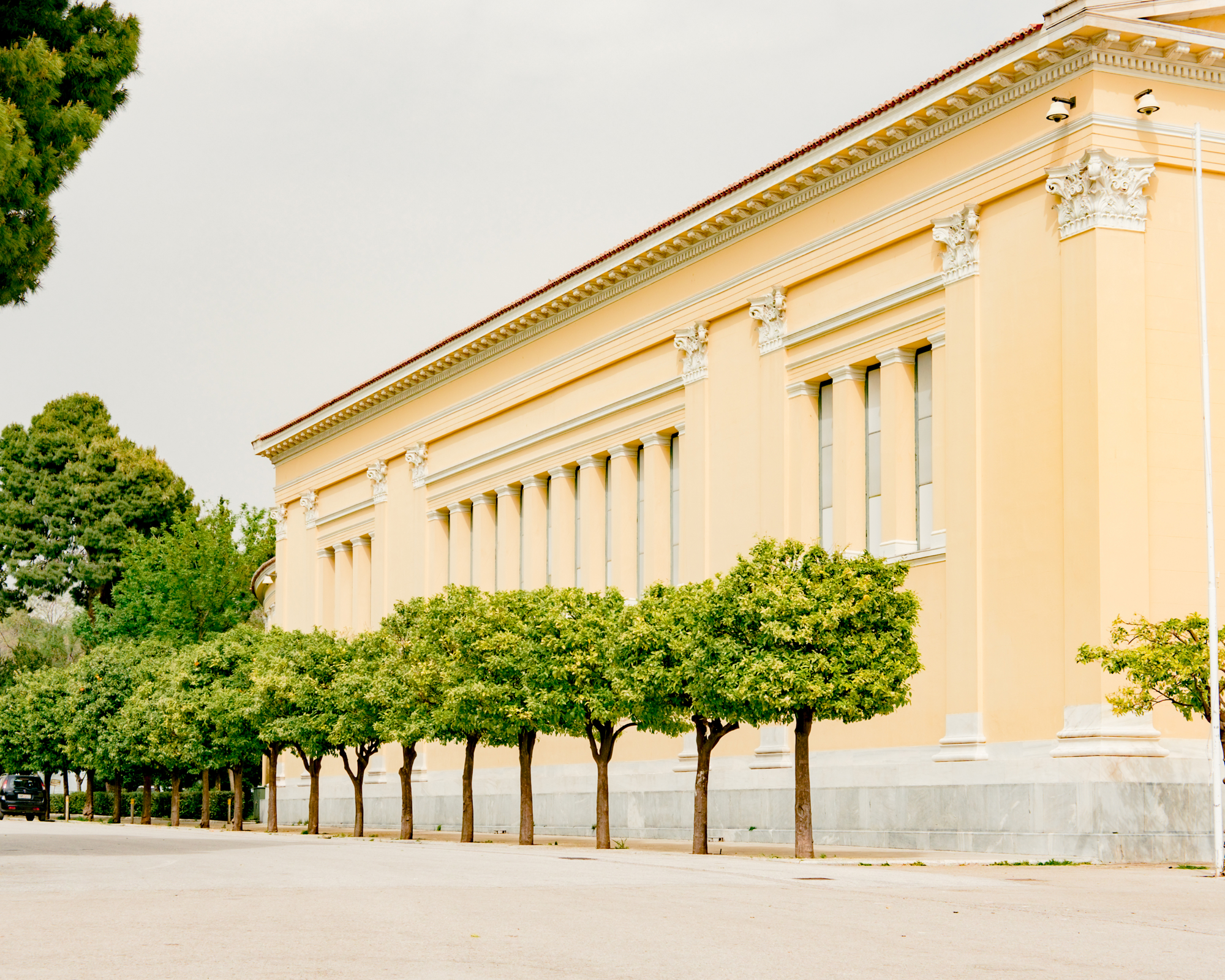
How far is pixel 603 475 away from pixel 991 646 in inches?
718

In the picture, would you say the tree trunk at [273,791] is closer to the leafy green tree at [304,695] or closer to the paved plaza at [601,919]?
the leafy green tree at [304,695]

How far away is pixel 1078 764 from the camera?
28.6 m

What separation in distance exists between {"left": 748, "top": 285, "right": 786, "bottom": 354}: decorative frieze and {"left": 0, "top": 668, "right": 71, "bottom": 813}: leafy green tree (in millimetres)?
42349

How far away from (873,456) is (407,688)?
13.3m

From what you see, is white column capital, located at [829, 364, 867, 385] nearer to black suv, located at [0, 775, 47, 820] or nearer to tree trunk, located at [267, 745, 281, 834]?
tree trunk, located at [267, 745, 281, 834]

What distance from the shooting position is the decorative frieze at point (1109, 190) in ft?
99.3

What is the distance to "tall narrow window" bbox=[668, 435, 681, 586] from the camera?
43.6 m

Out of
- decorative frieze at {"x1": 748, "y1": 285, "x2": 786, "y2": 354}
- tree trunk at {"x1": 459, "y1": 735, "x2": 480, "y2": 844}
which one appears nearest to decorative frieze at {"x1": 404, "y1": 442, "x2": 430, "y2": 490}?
tree trunk at {"x1": 459, "y1": 735, "x2": 480, "y2": 844}

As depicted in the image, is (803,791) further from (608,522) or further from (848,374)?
(608,522)

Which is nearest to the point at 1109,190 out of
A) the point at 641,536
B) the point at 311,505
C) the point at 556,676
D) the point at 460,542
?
the point at 556,676

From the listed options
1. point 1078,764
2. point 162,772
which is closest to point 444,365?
point 162,772

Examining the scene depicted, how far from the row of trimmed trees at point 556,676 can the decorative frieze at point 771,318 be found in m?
6.03

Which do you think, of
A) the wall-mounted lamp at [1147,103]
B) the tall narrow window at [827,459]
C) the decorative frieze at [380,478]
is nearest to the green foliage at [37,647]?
the decorative frieze at [380,478]

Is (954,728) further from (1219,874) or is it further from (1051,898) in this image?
(1051,898)
